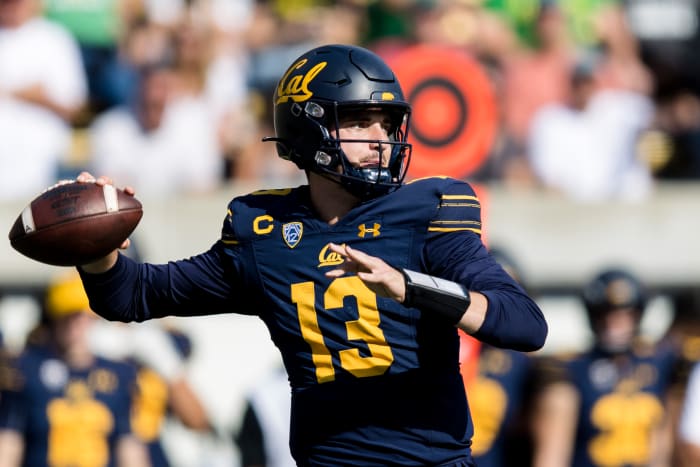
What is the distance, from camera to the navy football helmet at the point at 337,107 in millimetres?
3961

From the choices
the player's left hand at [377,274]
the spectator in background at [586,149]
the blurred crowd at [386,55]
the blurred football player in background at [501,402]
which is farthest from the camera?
the spectator in background at [586,149]

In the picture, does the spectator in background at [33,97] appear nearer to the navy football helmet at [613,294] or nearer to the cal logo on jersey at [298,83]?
the navy football helmet at [613,294]

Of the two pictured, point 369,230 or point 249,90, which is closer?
point 369,230

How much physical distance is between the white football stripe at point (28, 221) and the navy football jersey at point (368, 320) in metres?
0.21

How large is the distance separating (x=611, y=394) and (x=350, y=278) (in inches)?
141

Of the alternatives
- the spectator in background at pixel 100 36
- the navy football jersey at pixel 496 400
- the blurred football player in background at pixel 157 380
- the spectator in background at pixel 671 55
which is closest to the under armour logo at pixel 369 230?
the navy football jersey at pixel 496 400

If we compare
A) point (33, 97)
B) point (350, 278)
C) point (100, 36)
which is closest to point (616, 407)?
point (350, 278)

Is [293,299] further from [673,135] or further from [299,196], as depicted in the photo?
[673,135]

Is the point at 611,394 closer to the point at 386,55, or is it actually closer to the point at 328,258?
the point at 386,55

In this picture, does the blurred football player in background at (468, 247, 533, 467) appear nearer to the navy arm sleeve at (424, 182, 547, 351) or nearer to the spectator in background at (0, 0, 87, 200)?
the spectator in background at (0, 0, 87, 200)

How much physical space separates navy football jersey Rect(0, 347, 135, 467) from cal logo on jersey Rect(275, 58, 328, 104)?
3216mm

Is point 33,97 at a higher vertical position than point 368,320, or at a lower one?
higher

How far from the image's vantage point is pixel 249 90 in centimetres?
866

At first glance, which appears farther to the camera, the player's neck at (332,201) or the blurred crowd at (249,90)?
the blurred crowd at (249,90)
